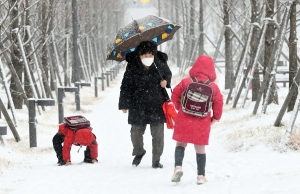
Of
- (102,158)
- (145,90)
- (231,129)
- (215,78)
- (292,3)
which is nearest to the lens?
(215,78)

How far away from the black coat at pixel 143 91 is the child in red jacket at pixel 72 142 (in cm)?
92

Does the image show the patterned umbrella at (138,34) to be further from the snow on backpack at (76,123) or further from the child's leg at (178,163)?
the child's leg at (178,163)

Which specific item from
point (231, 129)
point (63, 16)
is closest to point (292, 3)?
point (231, 129)

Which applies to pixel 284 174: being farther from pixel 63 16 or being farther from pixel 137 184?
pixel 63 16

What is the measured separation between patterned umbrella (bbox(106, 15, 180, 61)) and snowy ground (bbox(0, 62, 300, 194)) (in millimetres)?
1637

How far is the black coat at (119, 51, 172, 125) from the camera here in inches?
302

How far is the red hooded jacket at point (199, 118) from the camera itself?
20.6 feet

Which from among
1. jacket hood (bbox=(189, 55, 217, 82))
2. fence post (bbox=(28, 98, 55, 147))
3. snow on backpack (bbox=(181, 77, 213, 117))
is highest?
jacket hood (bbox=(189, 55, 217, 82))

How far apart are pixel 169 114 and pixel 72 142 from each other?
5.49 feet

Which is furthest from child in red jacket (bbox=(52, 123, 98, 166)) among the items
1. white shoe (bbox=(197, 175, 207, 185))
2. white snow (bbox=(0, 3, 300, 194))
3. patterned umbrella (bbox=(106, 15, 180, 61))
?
white shoe (bbox=(197, 175, 207, 185))

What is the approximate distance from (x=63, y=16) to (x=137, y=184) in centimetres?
1935

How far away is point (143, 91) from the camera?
25.2 feet

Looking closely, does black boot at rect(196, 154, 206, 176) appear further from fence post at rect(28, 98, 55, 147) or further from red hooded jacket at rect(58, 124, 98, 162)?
fence post at rect(28, 98, 55, 147)

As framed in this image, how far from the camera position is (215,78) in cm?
638
